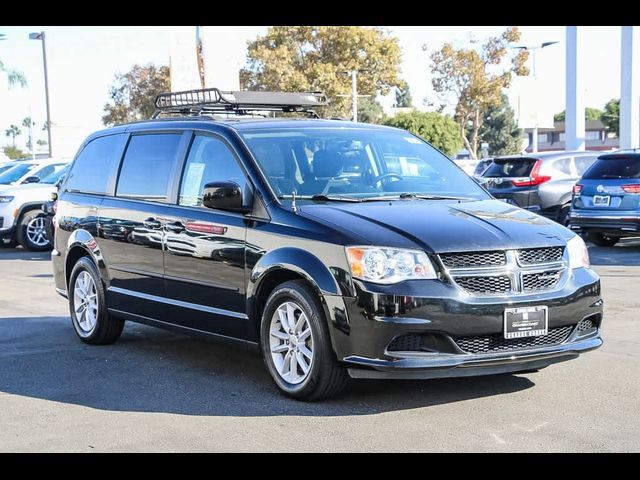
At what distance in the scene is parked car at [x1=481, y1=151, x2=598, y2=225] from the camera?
18.6m

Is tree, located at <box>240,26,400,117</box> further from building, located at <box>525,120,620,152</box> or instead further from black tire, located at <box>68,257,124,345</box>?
building, located at <box>525,120,620,152</box>

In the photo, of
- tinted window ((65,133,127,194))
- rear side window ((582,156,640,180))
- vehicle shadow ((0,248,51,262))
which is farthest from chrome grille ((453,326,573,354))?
vehicle shadow ((0,248,51,262))

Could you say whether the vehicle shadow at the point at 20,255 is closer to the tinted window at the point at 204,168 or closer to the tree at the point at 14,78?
the tinted window at the point at 204,168

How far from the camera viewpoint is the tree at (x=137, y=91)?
179 feet

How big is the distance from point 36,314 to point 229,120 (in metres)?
3.94

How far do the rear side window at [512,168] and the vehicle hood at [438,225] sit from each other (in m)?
12.5

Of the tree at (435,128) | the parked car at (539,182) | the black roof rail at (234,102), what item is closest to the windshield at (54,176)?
the parked car at (539,182)

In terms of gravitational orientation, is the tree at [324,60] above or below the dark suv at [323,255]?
above

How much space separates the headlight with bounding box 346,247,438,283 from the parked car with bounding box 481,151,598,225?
13.0 meters

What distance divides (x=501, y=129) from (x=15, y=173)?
7900 centimetres

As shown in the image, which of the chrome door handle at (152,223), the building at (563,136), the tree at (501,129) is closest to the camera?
the chrome door handle at (152,223)
